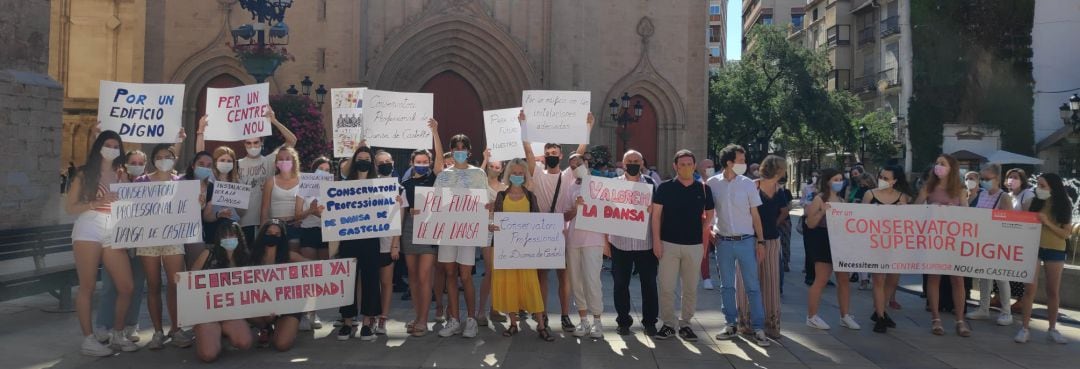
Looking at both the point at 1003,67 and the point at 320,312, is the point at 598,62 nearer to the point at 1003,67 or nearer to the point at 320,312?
the point at 1003,67

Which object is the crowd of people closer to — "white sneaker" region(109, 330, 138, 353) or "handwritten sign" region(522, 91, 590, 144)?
"white sneaker" region(109, 330, 138, 353)

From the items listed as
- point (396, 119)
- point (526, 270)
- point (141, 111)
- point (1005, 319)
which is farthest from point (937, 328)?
point (141, 111)

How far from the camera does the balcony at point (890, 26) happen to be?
44.1 metres

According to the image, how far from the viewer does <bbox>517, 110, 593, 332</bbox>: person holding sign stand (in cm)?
804

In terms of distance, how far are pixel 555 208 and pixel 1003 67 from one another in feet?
90.4

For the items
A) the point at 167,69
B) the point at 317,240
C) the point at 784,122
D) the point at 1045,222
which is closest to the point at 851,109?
the point at 784,122

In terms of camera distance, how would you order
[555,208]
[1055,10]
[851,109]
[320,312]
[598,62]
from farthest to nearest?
[851,109] → [1055,10] → [598,62] → [320,312] → [555,208]

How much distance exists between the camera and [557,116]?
8.70m

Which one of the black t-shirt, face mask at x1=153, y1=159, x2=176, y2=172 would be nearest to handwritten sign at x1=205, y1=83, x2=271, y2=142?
face mask at x1=153, y1=159, x2=176, y2=172

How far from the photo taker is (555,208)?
812 cm

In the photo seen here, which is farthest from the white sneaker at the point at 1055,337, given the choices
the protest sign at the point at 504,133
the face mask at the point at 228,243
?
the face mask at the point at 228,243

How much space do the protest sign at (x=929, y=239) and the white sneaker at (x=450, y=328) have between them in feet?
12.6

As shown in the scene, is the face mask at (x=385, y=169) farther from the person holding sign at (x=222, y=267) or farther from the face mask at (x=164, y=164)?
A: the face mask at (x=164, y=164)

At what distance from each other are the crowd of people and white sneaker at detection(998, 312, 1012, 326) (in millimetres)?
810
